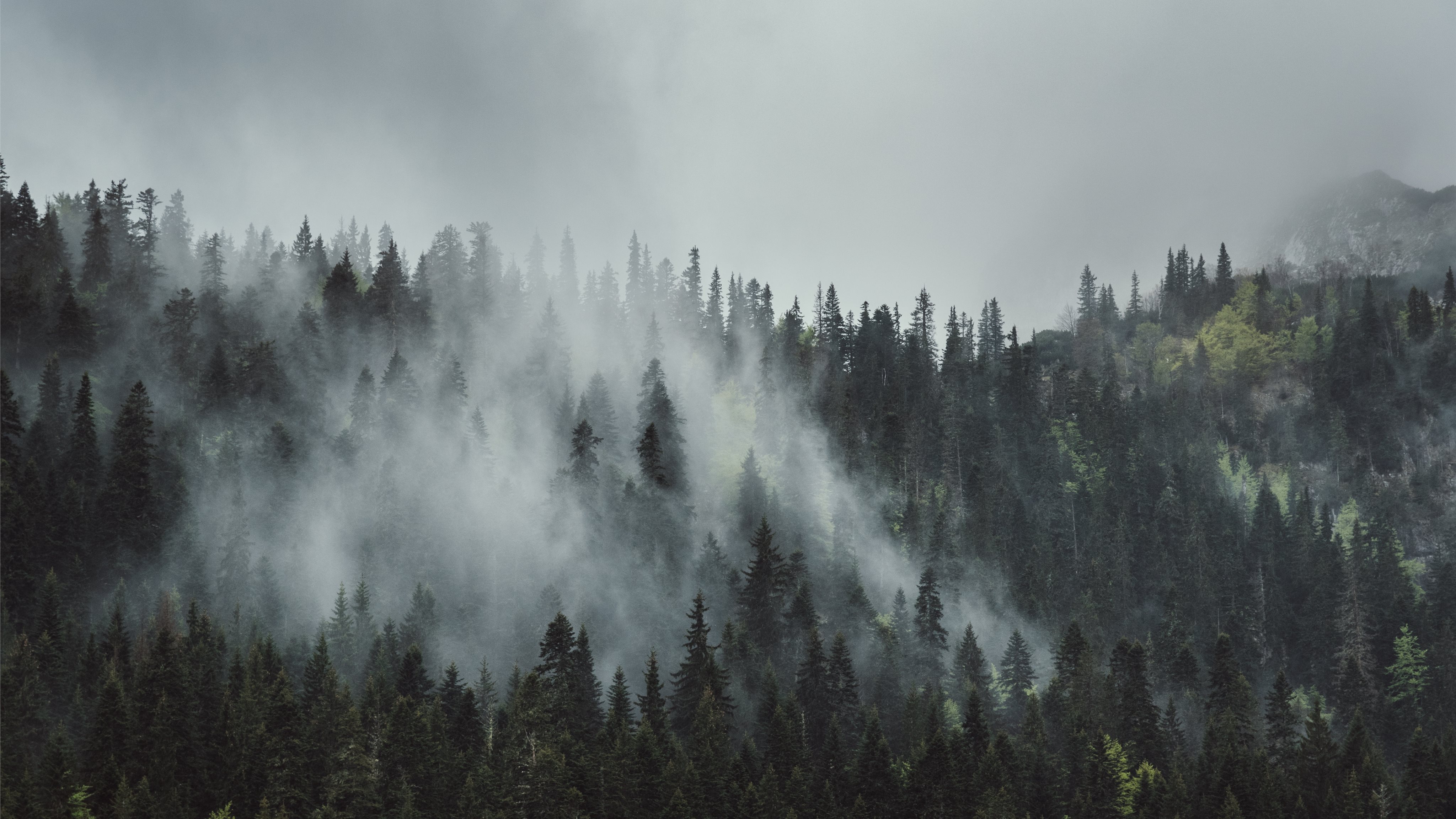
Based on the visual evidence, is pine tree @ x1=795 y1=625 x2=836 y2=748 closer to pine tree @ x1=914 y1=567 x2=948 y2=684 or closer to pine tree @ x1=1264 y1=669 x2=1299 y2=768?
pine tree @ x1=914 y1=567 x2=948 y2=684

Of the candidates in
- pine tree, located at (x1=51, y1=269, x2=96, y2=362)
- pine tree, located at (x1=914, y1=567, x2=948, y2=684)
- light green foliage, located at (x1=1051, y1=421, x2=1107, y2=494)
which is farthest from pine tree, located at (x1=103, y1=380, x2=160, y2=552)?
light green foliage, located at (x1=1051, y1=421, x2=1107, y2=494)

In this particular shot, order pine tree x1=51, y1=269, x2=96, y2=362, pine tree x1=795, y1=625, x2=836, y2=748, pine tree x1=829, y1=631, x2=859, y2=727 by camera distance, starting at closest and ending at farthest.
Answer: pine tree x1=795, y1=625, x2=836, y2=748, pine tree x1=829, y1=631, x2=859, y2=727, pine tree x1=51, y1=269, x2=96, y2=362

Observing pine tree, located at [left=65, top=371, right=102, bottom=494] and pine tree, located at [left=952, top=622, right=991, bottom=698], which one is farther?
pine tree, located at [left=65, top=371, right=102, bottom=494]

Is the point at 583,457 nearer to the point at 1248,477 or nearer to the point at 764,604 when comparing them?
the point at 764,604

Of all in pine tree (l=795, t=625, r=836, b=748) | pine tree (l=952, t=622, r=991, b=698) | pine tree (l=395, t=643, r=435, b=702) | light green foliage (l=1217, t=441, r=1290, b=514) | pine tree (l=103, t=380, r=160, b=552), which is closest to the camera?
pine tree (l=395, t=643, r=435, b=702)

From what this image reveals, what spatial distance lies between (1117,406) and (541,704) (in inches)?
5009

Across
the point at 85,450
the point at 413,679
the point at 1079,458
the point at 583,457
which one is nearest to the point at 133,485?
the point at 85,450

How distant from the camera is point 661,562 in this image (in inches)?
5369

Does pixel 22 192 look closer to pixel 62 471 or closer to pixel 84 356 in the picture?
pixel 84 356

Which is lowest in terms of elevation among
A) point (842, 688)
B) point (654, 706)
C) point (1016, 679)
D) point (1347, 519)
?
point (654, 706)

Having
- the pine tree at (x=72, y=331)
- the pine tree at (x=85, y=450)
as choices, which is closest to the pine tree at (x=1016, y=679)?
the pine tree at (x=85, y=450)

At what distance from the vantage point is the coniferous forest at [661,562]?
90.1 meters

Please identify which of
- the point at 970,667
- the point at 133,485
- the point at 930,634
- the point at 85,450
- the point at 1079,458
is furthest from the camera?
the point at 1079,458

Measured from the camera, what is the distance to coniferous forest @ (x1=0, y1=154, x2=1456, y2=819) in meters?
90.1
